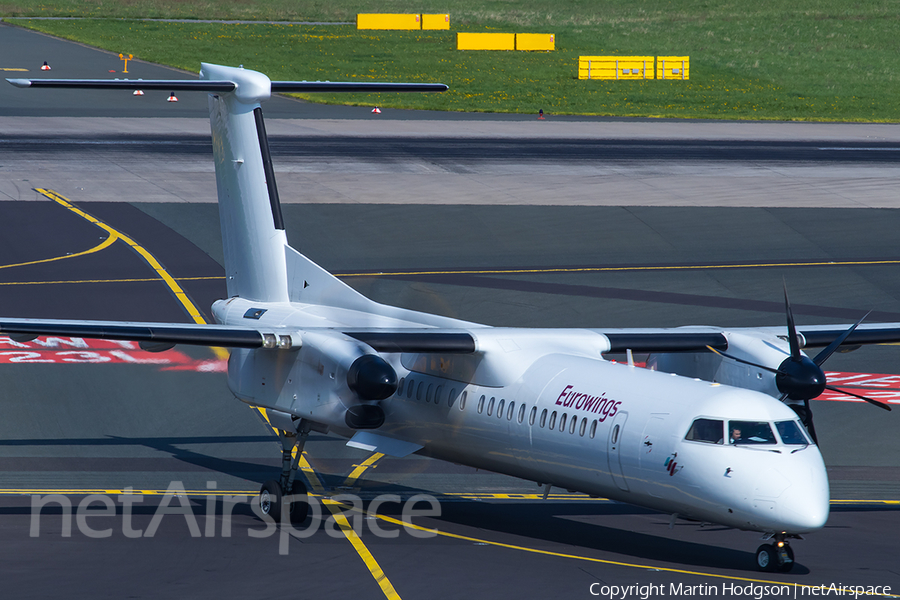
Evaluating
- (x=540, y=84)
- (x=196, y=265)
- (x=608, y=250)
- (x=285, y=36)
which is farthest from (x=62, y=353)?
(x=285, y=36)

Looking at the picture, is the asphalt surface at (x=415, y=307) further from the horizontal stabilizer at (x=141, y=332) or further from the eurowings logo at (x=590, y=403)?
the horizontal stabilizer at (x=141, y=332)

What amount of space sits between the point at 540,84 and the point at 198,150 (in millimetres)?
33389

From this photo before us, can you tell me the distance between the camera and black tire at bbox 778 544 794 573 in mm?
16500

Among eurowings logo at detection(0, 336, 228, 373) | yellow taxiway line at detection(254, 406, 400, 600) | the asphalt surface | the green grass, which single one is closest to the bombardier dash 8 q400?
Result: yellow taxiway line at detection(254, 406, 400, 600)

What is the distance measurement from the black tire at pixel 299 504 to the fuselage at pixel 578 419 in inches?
47.7

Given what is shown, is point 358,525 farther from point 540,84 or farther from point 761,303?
point 540,84

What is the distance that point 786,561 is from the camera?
16.5 m

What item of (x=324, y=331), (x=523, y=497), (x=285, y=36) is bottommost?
(x=523, y=497)

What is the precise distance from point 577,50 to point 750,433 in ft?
274

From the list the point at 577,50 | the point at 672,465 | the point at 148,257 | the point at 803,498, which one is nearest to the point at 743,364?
the point at 672,465

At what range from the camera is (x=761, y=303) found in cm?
3531

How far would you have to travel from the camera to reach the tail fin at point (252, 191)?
23.5 meters

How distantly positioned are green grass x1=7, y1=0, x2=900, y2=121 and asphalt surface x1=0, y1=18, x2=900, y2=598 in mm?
19012

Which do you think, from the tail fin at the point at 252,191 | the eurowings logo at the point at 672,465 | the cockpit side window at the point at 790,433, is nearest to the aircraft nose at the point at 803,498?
the cockpit side window at the point at 790,433
